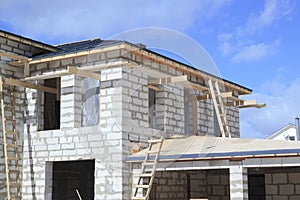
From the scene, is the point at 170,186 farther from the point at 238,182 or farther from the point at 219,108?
the point at 238,182

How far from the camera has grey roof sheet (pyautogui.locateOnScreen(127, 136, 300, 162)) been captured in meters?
8.82

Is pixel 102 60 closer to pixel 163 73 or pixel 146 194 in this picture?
pixel 163 73

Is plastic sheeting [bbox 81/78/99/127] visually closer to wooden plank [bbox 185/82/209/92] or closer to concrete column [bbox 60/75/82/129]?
concrete column [bbox 60/75/82/129]

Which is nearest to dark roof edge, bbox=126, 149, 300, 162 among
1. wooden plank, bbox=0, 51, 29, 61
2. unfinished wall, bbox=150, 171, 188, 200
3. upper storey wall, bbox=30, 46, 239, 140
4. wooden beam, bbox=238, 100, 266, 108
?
upper storey wall, bbox=30, 46, 239, 140

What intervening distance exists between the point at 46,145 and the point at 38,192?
3.60 feet

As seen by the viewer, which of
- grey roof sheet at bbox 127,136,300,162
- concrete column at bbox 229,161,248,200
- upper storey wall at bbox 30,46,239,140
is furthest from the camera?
upper storey wall at bbox 30,46,239,140

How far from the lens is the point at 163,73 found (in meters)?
11.8

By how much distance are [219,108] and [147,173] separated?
402 centimetres

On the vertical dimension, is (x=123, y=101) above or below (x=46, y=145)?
above

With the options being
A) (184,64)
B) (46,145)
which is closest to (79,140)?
(46,145)

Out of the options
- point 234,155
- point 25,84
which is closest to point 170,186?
point 234,155

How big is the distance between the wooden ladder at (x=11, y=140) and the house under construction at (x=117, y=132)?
2 cm

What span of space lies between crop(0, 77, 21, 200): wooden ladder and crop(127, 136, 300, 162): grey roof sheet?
2.85m

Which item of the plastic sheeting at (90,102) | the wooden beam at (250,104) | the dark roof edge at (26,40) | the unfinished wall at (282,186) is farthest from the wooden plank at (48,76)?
the wooden beam at (250,104)
